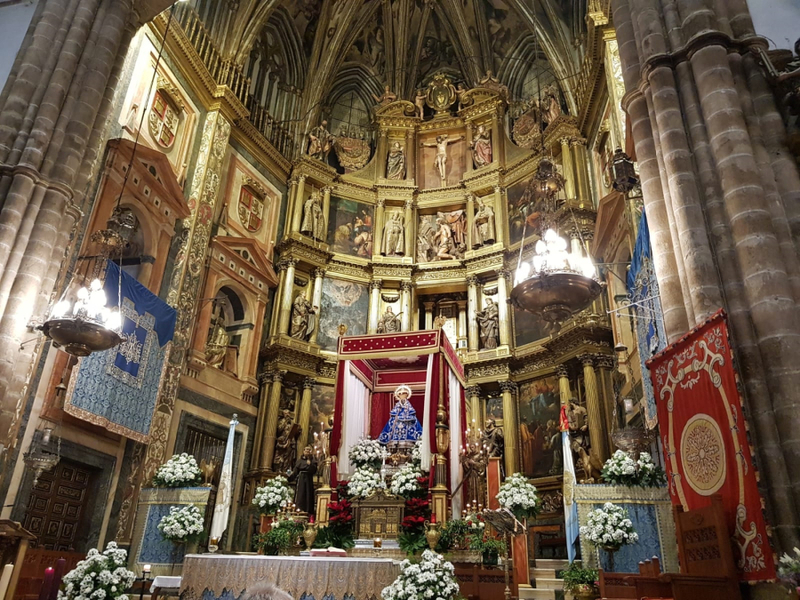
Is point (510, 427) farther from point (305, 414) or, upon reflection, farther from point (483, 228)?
point (483, 228)

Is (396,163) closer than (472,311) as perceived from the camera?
No

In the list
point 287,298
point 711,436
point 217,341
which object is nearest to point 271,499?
point 217,341

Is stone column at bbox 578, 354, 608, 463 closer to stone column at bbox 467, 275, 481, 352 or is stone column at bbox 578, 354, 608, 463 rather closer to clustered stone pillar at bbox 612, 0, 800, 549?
stone column at bbox 467, 275, 481, 352

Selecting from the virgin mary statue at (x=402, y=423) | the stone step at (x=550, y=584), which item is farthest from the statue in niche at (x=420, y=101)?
the stone step at (x=550, y=584)

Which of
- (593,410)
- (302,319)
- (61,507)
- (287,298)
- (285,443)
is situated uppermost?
(287,298)

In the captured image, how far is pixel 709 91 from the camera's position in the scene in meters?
7.28

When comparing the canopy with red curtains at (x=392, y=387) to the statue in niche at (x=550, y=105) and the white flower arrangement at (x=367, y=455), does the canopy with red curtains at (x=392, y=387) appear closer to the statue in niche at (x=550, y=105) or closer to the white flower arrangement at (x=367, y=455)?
the white flower arrangement at (x=367, y=455)

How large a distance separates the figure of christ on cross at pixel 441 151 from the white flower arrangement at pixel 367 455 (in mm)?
11945

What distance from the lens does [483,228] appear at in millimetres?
20250

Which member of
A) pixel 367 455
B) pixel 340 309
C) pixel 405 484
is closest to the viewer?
pixel 405 484

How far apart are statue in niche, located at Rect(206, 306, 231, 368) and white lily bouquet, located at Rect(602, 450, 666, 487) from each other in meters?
10.4

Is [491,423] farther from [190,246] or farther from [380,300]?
[190,246]

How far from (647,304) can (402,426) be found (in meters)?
6.28

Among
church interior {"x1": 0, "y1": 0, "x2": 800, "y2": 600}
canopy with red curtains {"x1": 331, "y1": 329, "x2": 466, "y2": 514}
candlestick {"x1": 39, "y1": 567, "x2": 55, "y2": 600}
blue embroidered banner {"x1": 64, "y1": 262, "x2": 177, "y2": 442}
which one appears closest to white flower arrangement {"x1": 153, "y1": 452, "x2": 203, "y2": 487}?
church interior {"x1": 0, "y1": 0, "x2": 800, "y2": 600}
